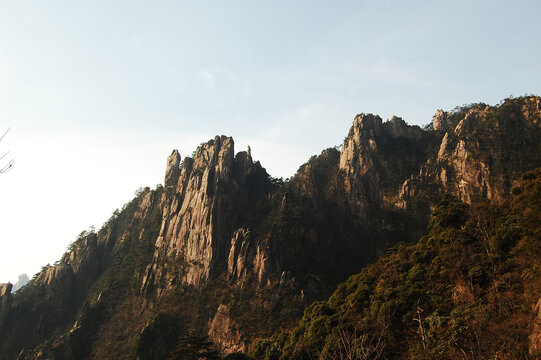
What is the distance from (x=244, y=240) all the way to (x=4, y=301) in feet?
165

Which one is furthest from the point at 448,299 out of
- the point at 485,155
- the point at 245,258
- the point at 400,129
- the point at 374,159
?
the point at 400,129

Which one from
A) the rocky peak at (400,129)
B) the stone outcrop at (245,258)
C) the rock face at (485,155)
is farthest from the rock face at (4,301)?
the rocky peak at (400,129)

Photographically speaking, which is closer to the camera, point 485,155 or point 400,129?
point 485,155

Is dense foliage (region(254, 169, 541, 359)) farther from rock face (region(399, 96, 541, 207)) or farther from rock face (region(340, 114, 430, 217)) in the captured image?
rock face (region(340, 114, 430, 217))

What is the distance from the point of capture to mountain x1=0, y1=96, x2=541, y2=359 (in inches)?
2621

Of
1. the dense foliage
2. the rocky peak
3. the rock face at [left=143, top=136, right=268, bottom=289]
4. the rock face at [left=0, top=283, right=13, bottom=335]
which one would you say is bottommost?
the dense foliage

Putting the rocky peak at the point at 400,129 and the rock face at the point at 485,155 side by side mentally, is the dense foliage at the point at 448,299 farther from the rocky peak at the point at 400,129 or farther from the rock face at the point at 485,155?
the rocky peak at the point at 400,129

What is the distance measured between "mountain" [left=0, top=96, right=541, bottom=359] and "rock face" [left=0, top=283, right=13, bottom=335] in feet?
0.69

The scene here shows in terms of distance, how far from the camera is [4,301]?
77.4 m

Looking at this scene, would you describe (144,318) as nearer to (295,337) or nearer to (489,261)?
(295,337)

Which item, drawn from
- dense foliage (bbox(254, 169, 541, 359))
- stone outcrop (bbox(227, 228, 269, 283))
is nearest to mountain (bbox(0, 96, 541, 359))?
stone outcrop (bbox(227, 228, 269, 283))

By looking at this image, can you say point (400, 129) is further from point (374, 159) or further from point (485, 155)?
point (485, 155)

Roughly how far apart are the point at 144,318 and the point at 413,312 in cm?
5384

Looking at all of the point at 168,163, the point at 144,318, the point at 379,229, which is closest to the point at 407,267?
the point at 379,229
